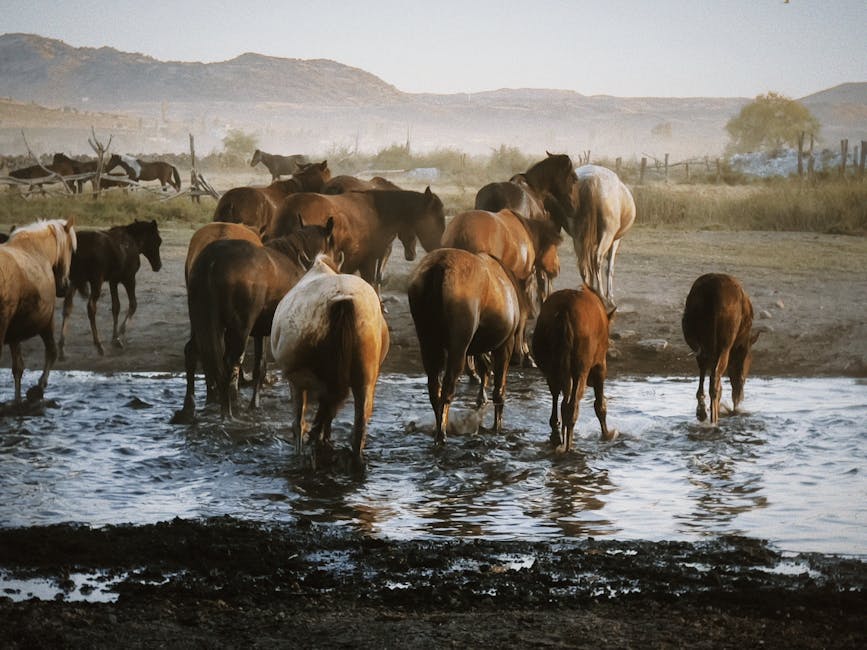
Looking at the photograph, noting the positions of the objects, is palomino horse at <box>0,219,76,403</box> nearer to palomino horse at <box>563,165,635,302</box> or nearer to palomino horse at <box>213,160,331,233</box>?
palomino horse at <box>213,160,331,233</box>

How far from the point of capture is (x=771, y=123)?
61031 millimetres

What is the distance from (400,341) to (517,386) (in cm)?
221

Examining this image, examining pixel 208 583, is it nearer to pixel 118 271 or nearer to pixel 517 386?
pixel 517 386

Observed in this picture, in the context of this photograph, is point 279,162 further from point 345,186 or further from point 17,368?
A: point 17,368

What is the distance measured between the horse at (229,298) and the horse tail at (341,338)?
71.1 inches

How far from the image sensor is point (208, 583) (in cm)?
528

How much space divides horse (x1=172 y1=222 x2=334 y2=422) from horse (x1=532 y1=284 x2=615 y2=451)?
1924mm

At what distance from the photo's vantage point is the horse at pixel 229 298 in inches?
348

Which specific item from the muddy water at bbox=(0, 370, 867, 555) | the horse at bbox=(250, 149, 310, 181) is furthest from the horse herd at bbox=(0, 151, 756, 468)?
the horse at bbox=(250, 149, 310, 181)

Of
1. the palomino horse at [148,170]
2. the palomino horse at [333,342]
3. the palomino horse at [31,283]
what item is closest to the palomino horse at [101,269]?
the palomino horse at [31,283]

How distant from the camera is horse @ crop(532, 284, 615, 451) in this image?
7.70 metres

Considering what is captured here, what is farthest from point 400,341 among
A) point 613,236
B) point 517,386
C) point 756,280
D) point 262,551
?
point 262,551

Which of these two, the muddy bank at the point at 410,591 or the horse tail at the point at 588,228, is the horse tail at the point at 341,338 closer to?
the muddy bank at the point at 410,591

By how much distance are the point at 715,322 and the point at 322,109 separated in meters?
115
